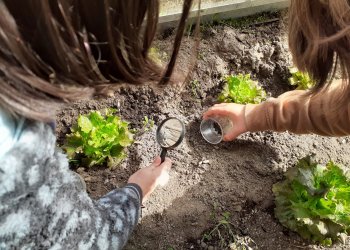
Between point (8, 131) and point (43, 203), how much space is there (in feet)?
0.75

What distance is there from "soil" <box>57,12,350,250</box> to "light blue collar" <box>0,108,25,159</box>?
113cm

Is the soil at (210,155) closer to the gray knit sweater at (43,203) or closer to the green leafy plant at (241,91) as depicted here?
the green leafy plant at (241,91)

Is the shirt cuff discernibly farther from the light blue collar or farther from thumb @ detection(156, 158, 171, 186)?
the light blue collar

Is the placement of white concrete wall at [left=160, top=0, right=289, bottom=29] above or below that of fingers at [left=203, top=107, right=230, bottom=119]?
above

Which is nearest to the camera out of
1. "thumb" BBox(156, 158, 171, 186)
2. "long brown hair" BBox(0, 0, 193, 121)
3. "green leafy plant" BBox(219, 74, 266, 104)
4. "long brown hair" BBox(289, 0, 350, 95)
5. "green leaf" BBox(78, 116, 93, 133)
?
"long brown hair" BBox(0, 0, 193, 121)

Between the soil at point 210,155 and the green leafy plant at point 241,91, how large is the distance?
11cm

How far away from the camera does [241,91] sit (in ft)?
7.48

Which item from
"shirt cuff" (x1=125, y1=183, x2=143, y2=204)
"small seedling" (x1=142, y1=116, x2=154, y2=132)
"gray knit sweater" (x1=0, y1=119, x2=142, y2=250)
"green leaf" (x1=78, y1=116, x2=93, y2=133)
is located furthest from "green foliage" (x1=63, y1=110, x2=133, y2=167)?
"gray knit sweater" (x1=0, y1=119, x2=142, y2=250)

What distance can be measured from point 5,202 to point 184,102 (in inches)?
56.0

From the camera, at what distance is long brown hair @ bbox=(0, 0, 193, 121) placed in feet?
3.18

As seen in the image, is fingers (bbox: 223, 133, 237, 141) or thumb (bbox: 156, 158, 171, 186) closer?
thumb (bbox: 156, 158, 171, 186)

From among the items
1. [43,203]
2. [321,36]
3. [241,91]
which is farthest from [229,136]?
[43,203]

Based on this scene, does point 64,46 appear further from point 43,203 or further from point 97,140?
point 97,140

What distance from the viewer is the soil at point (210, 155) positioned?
2.14 m
